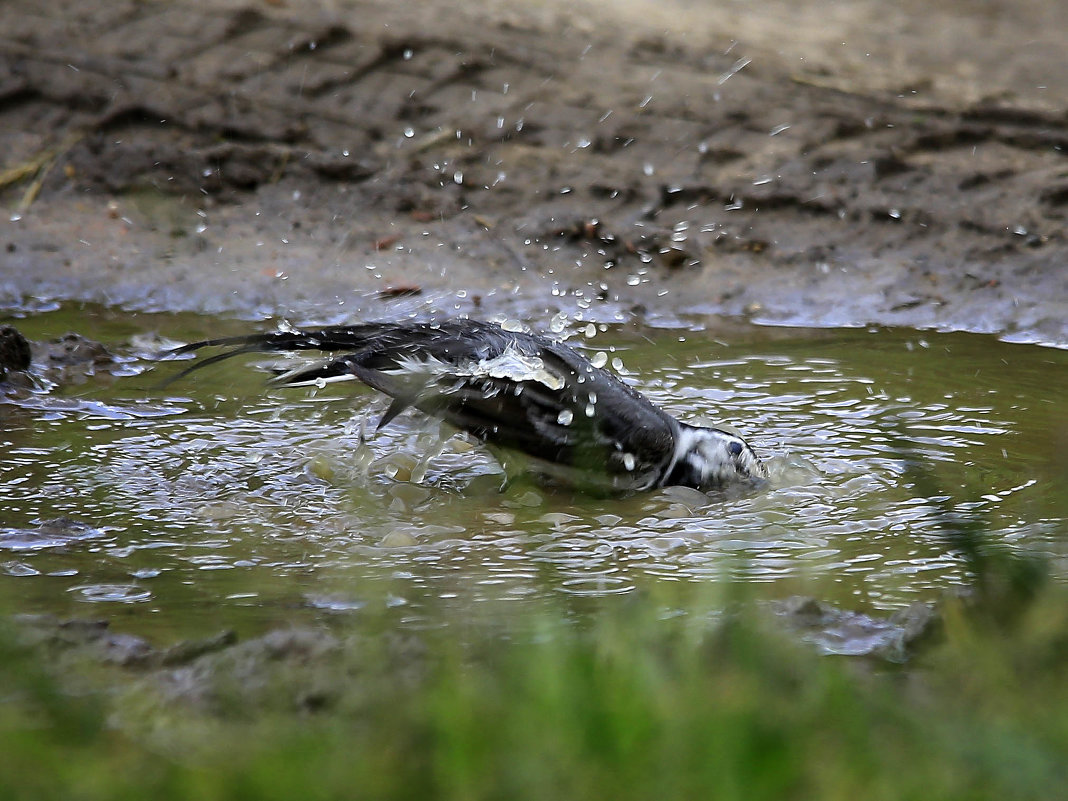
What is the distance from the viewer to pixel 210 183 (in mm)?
6988

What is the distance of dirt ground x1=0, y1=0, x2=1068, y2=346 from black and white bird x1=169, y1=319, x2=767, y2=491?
7.67ft

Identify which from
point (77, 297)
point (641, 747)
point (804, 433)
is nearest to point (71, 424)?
point (77, 297)

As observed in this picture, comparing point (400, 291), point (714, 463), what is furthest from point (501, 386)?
point (400, 291)

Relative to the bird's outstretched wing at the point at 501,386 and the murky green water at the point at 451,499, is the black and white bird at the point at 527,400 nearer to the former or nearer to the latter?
the bird's outstretched wing at the point at 501,386

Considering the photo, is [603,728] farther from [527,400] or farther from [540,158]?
[540,158]

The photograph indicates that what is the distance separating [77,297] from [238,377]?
5.77 feet

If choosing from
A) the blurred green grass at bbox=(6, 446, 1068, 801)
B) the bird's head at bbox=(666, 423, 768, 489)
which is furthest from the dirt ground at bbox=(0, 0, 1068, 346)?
the blurred green grass at bbox=(6, 446, 1068, 801)

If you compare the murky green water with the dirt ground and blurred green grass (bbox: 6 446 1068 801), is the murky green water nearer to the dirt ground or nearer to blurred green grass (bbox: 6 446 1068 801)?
blurred green grass (bbox: 6 446 1068 801)

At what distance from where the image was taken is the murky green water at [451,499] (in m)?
Answer: 3.19

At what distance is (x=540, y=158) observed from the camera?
7016mm

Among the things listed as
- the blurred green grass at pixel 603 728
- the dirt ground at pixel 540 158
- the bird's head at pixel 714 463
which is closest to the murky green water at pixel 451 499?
the bird's head at pixel 714 463

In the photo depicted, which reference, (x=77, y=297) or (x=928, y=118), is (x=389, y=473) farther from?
(x=928, y=118)

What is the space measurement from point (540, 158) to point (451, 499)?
3.43 meters

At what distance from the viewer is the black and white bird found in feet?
12.1
